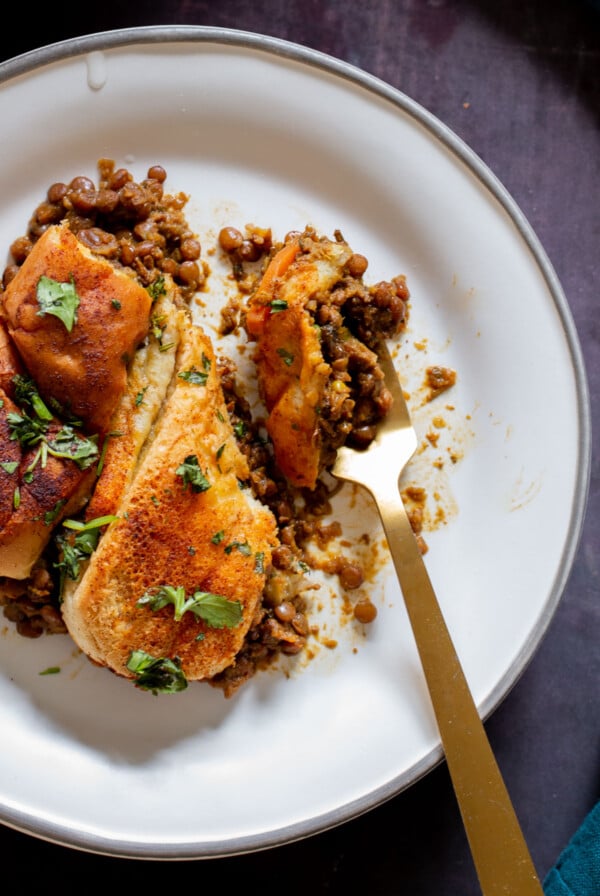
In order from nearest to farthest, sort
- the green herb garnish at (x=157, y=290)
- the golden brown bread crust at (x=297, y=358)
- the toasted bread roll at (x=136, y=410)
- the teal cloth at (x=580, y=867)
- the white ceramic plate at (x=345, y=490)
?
1. the toasted bread roll at (x=136, y=410)
2. the golden brown bread crust at (x=297, y=358)
3. the green herb garnish at (x=157, y=290)
4. the white ceramic plate at (x=345, y=490)
5. the teal cloth at (x=580, y=867)

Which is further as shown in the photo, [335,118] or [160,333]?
[335,118]

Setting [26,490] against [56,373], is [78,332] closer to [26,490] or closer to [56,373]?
[56,373]

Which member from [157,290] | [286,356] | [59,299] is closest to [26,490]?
[59,299]

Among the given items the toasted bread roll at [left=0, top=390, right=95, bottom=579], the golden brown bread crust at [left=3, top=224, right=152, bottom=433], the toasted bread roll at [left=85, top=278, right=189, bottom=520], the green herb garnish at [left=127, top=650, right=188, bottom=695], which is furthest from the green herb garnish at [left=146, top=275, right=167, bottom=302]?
the green herb garnish at [left=127, top=650, right=188, bottom=695]

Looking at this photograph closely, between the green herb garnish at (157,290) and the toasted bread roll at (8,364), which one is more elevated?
the green herb garnish at (157,290)

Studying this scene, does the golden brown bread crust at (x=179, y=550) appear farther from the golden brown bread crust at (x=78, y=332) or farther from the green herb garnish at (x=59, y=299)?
the green herb garnish at (x=59, y=299)

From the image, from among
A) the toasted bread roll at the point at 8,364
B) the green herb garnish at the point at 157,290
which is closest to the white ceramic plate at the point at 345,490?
the green herb garnish at the point at 157,290

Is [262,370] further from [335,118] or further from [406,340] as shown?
[335,118]

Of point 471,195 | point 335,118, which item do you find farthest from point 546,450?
point 335,118
